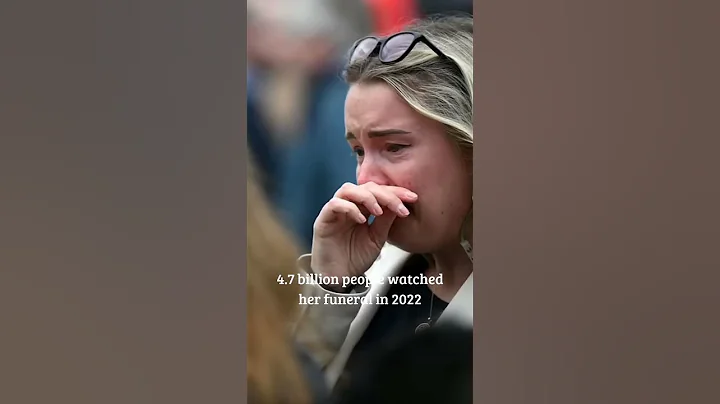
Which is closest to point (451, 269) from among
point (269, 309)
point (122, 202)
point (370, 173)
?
point (370, 173)

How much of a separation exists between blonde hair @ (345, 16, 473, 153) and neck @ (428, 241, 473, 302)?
242mm

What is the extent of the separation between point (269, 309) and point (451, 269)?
17.3 inches

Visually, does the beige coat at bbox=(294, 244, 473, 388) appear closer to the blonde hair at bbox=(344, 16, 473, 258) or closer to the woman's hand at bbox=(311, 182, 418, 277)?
the woman's hand at bbox=(311, 182, 418, 277)

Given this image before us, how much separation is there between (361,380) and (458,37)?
83cm

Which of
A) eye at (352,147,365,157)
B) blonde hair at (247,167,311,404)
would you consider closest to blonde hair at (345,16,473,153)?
eye at (352,147,365,157)

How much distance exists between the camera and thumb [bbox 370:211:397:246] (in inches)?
63.7

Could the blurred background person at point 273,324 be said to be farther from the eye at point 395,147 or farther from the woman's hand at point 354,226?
the eye at point 395,147

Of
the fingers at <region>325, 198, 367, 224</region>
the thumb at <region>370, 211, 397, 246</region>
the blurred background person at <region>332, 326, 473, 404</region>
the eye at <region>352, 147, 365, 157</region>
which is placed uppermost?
the eye at <region>352, 147, 365, 157</region>

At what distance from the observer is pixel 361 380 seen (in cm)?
164

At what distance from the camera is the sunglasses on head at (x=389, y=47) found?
1610 mm
